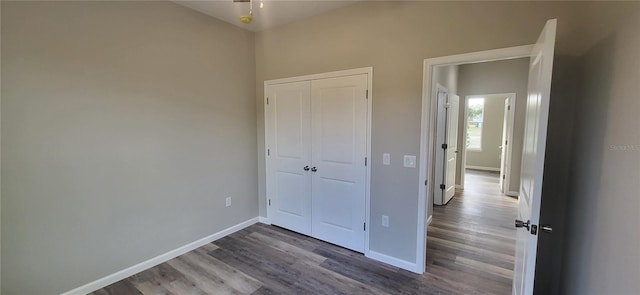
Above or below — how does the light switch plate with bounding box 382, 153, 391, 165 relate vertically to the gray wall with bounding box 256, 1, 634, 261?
below

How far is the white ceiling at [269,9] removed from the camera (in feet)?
8.49

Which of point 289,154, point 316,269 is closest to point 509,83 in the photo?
point 289,154

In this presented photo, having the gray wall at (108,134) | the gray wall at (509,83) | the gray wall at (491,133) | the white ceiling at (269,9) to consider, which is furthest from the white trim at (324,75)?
the gray wall at (491,133)

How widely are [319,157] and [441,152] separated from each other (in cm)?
248

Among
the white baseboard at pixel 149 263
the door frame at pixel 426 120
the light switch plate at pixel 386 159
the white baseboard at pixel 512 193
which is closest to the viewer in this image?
the door frame at pixel 426 120

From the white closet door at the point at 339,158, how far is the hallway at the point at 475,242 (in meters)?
0.93

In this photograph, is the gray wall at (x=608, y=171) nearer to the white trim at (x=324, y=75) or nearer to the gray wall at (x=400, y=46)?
the gray wall at (x=400, y=46)

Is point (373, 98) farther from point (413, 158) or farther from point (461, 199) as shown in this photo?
point (461, 199)

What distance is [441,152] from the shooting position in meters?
4.38

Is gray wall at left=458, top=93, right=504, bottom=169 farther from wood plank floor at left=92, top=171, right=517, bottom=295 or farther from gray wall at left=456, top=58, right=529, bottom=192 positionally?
wood plank floor at left=92, top=171, right=517, bottom=295

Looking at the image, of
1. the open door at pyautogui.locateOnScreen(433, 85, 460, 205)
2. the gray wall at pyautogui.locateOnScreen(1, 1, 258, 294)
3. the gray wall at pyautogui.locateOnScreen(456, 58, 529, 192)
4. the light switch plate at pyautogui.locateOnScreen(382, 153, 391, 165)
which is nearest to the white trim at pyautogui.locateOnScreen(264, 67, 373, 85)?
the gray wall at pyautogui.locateOnScreen(1, 1, 258, 294)

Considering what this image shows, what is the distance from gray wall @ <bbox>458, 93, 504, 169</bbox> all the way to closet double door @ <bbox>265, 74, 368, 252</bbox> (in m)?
6.84

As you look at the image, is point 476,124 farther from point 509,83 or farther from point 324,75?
point 324,75

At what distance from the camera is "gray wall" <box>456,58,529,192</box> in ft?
16.1
